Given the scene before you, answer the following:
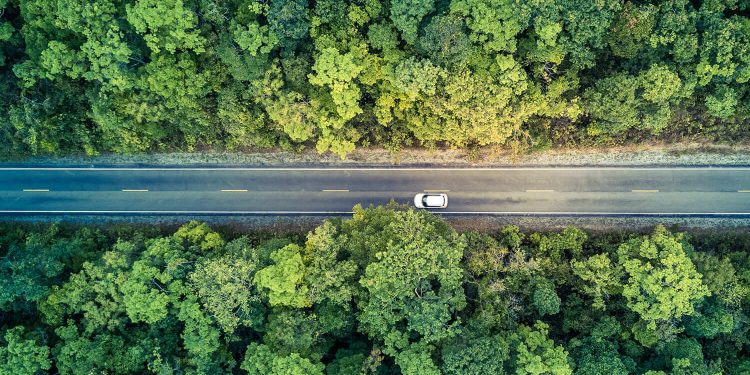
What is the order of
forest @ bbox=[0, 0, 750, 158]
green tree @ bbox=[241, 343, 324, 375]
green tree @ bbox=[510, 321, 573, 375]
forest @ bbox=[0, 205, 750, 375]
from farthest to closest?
forest @ bbox=[0, 205, 750, 375], green tree @ bbox=[241, 343, 324, 375], green tree @ bbox=[510, 321, 573, 375], forest @ bbox=[0, 0, 750, 158]

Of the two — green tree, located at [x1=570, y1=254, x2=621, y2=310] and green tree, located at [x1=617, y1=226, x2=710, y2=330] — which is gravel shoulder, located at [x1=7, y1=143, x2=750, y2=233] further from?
green tree, located at [x1=617, y1=226, x2=710, y2=330]

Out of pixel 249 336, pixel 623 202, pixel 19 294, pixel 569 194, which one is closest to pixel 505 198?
pixel 569 194

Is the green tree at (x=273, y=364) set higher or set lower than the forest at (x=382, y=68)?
lower

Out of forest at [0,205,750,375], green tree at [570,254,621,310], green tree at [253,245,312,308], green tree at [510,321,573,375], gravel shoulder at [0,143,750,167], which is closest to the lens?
green tree at [510,321,573,375]

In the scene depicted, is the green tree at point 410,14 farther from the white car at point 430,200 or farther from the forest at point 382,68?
the white car at point 430,200

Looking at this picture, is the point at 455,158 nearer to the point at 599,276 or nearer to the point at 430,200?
the point at 430,200

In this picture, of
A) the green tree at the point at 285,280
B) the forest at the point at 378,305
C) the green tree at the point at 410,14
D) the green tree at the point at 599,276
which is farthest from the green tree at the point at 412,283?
the green tree at the point at 410,14

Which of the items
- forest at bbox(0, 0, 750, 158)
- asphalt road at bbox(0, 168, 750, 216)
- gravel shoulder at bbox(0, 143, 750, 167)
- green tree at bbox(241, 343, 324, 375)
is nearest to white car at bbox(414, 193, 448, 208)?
asphalt road at bbox(0, 168, 750, 216)
